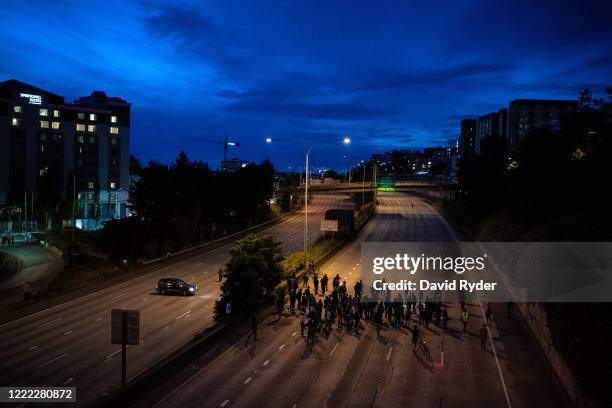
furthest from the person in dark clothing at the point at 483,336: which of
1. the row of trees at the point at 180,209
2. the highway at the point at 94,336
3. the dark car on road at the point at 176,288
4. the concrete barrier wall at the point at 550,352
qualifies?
the row of trees at the point at 180,209

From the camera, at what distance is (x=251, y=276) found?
2689 cm

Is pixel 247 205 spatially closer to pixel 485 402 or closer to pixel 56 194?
pixel 56 194

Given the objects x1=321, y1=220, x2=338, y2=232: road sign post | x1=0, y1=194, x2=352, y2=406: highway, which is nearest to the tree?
x1=0, y1=194, x2=352, y2=406: highway

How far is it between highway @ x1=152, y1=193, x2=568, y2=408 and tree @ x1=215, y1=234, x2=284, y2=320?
1492mm

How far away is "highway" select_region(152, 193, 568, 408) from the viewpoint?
16.5 meters

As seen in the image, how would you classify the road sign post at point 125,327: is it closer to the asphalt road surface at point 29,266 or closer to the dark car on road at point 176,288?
the dark car on road at point 176,288

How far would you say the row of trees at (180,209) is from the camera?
58.2 metres

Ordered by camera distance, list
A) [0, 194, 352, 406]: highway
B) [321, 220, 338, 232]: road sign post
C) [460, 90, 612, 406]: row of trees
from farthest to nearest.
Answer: [321, 220, 338, 232]: road sign post
[0, 194, 352, 406]: highway
[460, 90, 612, 406]: row of trees

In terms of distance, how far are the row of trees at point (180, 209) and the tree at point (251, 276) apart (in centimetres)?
3272

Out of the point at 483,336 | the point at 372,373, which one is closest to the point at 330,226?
the point at 483,336

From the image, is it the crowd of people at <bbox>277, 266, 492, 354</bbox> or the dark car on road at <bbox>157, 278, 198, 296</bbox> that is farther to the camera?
the dark car on road at <bbox>157, 278, 198, 296</bbox>

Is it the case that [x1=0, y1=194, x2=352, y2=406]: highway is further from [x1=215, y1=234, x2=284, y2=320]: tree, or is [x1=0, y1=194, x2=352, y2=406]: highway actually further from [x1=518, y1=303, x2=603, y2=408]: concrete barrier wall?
[x1=518, y1=303, x2=603, y2=408]: concrete barrier wall

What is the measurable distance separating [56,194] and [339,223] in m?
65.4

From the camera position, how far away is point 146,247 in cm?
5959
